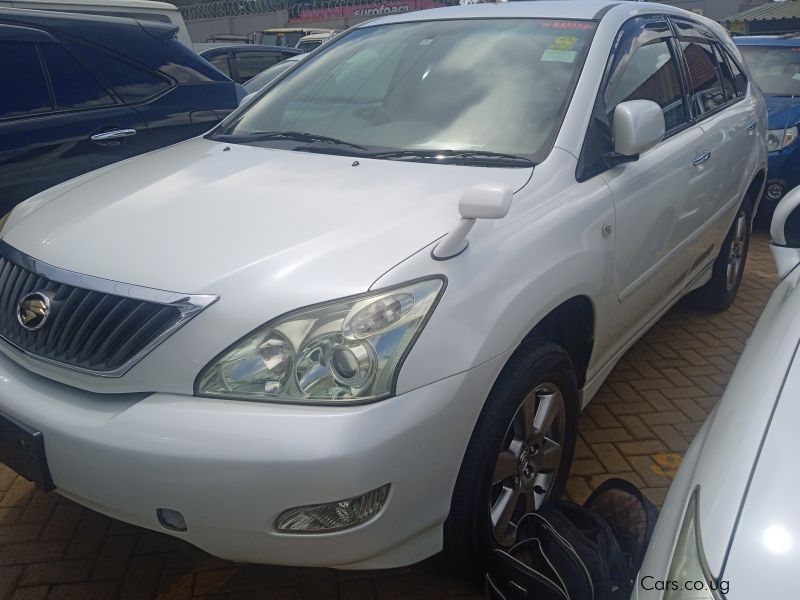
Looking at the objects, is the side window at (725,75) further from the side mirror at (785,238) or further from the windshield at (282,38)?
the windshield at (282,38)

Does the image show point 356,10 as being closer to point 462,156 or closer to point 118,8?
point 118,8

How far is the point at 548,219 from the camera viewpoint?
2.21m

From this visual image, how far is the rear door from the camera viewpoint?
11.7 ft

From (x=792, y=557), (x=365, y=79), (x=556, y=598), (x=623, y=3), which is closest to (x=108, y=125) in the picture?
(x=365, y=79)

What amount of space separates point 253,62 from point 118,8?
646 cm

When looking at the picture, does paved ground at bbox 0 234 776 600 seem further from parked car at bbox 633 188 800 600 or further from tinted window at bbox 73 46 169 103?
tinted window at bbox 73 46 169 103

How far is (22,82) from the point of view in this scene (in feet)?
12.3

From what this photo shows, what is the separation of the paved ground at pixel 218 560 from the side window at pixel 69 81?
208 cm

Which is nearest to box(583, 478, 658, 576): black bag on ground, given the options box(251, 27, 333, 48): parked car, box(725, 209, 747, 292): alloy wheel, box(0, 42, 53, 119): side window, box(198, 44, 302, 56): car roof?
box(725, 209, 747, 292): alloy wheel

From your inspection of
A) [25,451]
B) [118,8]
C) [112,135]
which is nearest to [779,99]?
[118,8]

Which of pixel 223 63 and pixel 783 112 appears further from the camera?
pixel 223 63

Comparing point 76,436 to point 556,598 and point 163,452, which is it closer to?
point 163,452

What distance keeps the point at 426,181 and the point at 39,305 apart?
1169 mm

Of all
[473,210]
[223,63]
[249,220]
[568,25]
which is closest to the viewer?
[473,210]
